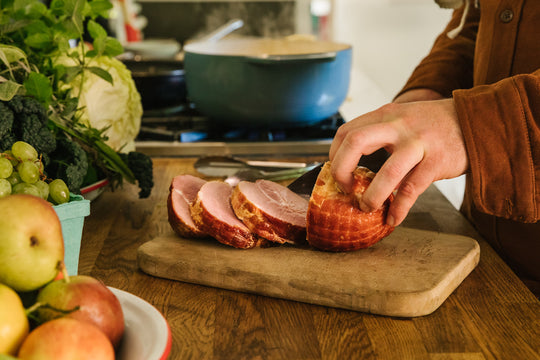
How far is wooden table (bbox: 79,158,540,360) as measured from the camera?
834 millimetres

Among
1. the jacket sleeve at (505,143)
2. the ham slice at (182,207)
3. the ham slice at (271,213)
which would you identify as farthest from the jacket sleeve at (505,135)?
the ham slice at (182,207)

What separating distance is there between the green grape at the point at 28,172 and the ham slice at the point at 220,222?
1.09 ft

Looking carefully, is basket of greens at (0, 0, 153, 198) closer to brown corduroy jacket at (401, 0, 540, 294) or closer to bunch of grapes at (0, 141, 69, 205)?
bunch of grapes at (0, 141, 69, 205)

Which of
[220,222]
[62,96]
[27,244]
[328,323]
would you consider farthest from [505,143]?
[62,96]

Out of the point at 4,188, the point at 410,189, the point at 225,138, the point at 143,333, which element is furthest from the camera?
the point at 225,138

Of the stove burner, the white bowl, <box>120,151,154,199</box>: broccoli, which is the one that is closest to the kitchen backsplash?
the stove burner

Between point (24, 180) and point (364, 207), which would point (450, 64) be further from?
point (24, 180)

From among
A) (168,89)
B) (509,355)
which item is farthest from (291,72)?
(509,355)

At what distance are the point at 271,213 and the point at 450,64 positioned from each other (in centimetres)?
75

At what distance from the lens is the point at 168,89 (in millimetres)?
2164

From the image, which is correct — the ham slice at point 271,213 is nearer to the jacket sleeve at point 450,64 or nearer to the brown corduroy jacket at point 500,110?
the brown corduroy jacket at point 500,110

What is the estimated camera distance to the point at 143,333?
69cm

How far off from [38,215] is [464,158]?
0.67 m

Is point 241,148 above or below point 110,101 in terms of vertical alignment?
below
